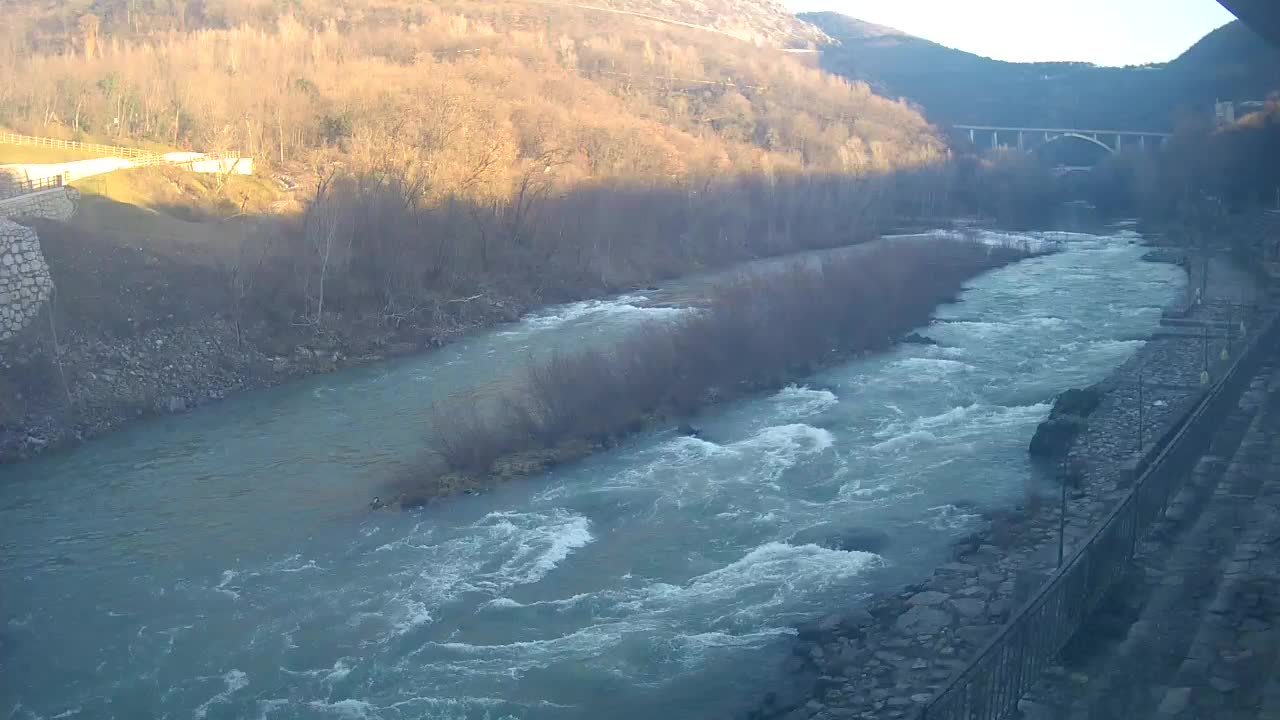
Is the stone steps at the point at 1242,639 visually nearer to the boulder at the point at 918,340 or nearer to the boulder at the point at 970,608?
the boulder at the point at 970,608

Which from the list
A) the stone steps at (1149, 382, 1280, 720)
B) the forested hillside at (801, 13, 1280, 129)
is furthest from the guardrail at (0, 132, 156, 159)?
the forested hillside at (801, 13, 1280, 129)

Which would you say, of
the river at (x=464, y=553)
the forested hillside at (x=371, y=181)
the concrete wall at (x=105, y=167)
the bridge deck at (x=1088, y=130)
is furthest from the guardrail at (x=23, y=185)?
the bridge deck at (x=1088, y=130)

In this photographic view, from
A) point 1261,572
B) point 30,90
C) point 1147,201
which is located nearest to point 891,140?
point 1147,201

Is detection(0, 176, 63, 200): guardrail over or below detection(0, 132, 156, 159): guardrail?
below

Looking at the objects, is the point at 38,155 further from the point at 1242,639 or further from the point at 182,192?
the point at 1242,639

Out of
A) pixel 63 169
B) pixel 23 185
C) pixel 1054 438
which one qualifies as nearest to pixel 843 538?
pixel 1054 438

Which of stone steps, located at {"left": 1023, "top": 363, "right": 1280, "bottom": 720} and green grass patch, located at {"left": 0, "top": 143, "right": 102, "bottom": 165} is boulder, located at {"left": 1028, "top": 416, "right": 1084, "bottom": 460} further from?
green grass patch, located at {"left": 0, "top": 143, "right": 102, "bottom": 165}

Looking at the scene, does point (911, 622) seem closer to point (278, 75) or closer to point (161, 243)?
point (161, 243)
